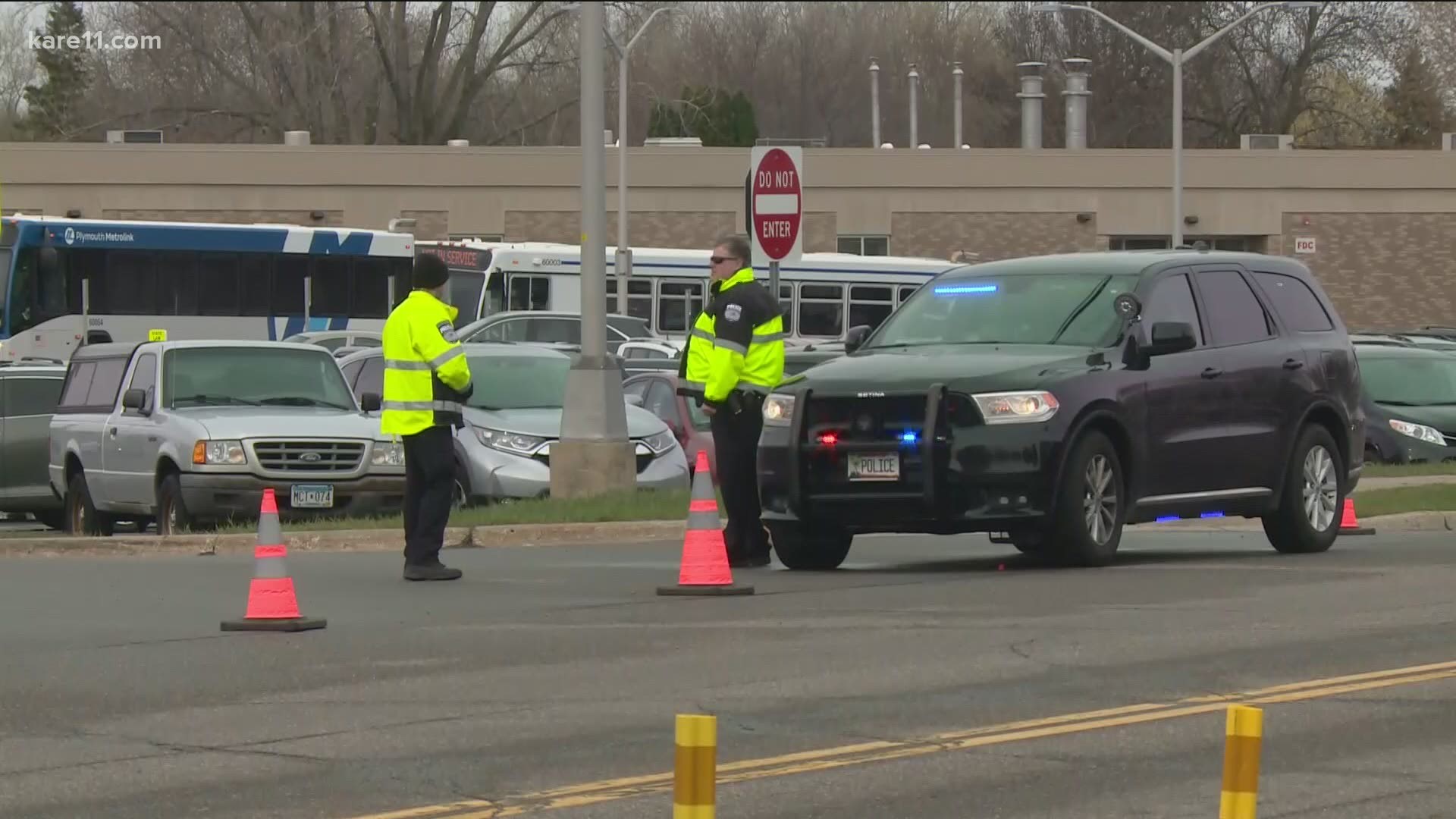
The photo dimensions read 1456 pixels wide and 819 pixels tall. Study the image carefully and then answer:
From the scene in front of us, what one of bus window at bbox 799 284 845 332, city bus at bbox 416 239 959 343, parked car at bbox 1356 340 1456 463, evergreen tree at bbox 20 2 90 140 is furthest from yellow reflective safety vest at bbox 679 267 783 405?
evergreen tree at bbox 20 2 90 140

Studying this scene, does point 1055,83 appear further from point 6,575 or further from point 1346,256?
point 6,575

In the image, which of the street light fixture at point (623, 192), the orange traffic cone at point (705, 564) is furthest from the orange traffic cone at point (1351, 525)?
the street light fixture at point (623, 192)

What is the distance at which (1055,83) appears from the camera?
9212 centimetres

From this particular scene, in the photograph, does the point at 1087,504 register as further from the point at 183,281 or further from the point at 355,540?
the point at 183,281

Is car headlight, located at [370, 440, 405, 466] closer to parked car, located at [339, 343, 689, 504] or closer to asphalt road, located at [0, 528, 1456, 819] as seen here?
parked car, located at [339, 343, 689, 504]

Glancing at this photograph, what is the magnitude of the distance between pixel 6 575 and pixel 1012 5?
3361 inches

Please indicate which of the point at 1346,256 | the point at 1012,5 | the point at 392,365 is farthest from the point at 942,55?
the point at 392,365

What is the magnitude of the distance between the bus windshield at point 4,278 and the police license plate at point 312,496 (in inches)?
885

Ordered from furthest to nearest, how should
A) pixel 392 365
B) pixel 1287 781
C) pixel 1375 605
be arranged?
pixel 392 365
pixel 1375 605
pixel 1287 781

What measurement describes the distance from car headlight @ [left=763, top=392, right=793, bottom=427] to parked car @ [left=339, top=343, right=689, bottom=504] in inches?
186

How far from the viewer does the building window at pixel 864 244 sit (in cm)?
5822

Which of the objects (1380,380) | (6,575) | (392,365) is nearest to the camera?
(392,365)

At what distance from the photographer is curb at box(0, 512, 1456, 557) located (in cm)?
1677

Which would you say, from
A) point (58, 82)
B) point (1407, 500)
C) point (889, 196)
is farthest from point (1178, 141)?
point (58, 82)
